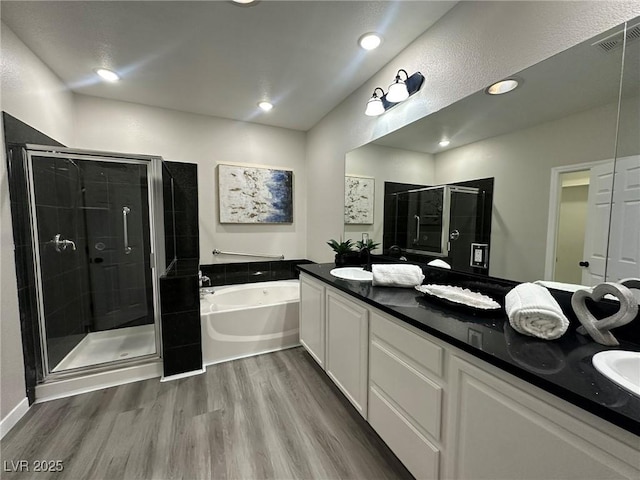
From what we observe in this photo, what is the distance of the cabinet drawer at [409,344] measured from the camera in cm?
100

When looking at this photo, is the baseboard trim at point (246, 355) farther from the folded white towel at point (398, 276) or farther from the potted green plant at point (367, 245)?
the folded white towel at point (398, 276)

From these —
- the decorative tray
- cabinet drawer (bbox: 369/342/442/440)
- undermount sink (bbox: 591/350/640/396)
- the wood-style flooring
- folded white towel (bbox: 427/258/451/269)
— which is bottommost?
the wood-style flooring

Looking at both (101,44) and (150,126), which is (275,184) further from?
(101,44)

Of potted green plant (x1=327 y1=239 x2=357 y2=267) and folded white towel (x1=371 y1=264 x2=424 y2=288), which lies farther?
potted green plant (x1=327 y1=239 x2=357 y2=267)

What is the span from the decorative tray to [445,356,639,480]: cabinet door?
1.15ft

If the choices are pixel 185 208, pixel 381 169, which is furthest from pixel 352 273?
pixel 185 208

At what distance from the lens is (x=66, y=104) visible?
7.71 ft

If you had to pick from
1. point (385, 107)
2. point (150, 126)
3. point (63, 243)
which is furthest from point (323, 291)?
point (150, 126)

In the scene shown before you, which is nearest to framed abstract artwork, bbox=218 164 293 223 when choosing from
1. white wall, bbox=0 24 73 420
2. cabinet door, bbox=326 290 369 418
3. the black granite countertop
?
white wall, bbox=0 24 73 420

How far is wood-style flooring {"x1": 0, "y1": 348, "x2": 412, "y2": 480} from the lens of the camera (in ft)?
4.30

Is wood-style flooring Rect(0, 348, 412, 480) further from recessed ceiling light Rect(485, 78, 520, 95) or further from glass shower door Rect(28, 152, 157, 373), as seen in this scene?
recessed ceiling light Rect(485, 78, 520, 95)

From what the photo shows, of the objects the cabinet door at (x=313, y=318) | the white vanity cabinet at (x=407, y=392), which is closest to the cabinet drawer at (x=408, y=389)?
the white vanity cabinet at (x=407, y=392)

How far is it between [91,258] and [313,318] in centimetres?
239

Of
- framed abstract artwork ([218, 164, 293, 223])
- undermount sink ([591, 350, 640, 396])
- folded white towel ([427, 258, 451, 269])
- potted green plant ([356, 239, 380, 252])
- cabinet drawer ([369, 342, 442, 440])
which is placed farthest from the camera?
framed abstract artwork ([218, 164, 293, 223])
